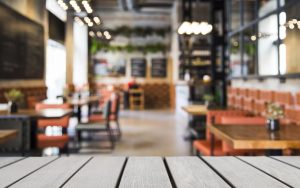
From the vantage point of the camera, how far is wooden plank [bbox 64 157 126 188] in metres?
1.12

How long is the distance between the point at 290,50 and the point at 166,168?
2508 millimetres

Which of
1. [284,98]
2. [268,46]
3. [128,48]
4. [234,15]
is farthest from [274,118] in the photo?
[128,48]

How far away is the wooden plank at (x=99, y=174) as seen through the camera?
44.2 inches

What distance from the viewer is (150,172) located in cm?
128

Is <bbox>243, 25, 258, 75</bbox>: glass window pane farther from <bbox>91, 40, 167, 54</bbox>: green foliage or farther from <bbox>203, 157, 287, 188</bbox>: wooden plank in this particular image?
<bbox>91, 40, 167, 54</bbox>: green foliage

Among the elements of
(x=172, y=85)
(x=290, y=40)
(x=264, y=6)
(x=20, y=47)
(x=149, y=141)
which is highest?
(x=264, y=6)

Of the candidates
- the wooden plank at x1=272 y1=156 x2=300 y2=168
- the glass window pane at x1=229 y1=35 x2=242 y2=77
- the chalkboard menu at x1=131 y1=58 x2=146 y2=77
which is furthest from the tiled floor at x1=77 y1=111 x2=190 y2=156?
the chalkboard menu at x1=131 y1=58 x2=146 y2=77

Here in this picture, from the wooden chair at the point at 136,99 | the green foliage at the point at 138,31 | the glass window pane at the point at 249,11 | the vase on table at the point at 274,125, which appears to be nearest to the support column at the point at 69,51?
the wooden chair at the point at 136,99

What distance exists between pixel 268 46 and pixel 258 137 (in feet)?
7.12

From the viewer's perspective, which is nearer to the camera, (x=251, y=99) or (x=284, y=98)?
(x=284, y=98)

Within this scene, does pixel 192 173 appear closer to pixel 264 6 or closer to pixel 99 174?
pixel 99 174

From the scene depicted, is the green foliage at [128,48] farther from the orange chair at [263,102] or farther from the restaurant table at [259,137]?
the restaurant table at [259,137]

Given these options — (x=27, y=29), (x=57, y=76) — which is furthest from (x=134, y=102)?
(x=27, y=29)

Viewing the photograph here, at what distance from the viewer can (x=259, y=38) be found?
14.4 ft
